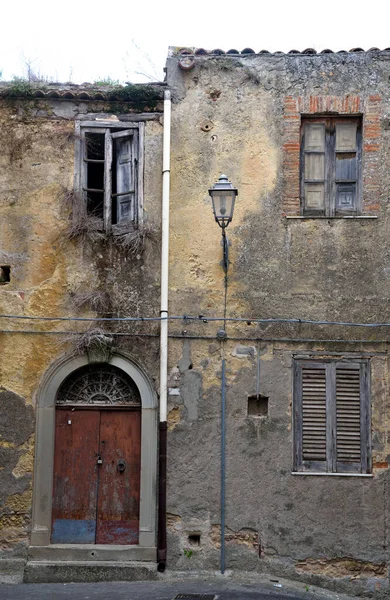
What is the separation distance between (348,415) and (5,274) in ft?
16.5

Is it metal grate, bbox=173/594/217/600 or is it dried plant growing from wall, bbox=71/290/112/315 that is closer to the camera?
metal grate, bbox=173/594/217/600

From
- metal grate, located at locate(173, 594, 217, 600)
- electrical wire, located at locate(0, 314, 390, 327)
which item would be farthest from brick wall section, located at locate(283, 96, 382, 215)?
metal grate, located at locate(173, 594, 217, 600)

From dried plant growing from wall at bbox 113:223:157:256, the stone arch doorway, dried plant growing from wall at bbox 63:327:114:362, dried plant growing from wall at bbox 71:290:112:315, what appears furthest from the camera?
dried plant growing from wall at bbox 113:223:157:256

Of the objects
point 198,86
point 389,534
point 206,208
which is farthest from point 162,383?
point 198,86

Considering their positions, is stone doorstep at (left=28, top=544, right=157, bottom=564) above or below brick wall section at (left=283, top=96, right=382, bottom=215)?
below

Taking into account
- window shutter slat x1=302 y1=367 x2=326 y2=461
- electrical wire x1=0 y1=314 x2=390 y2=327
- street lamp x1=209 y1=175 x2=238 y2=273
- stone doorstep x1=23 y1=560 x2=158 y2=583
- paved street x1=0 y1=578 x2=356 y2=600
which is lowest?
paved street x1=0 y1=578 x2=356 y2=600

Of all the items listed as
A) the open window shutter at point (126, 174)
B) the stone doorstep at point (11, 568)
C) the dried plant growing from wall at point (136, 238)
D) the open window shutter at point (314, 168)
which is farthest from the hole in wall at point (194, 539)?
the open window shutter at point (314, 168)

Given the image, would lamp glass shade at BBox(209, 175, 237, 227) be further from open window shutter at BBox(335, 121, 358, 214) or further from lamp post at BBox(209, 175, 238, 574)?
open window shutter at BBox(335, 121, 358, 214)

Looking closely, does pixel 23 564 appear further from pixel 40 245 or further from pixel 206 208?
pixel 206 208

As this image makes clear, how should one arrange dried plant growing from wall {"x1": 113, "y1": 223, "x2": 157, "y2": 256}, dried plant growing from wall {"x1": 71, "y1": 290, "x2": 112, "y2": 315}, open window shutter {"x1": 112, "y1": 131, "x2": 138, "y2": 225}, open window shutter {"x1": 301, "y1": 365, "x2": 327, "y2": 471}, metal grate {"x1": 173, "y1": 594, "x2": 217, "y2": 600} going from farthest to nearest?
open window shutter {"x1": 112, "y1": 131, "x2": 138, "y2": 225}
dried plant growing from wall {"x1": 113, "y1": 223, "x2": 157, "y2": 256}
dried plant growing from wall {"x1": 71, "y1": 290, "x2": 112, "y2": 315}
open window shutter {"x1": 301, "y1": 365, "x2": 327, "y2": 471}
metal grate {"x1": 173, "y1": 594, "x2": 217, "y2": 600}

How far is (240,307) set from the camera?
1042cm

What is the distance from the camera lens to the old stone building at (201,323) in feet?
32.8

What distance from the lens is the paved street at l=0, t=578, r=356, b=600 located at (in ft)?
29.7

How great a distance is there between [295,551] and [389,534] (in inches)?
48.2
